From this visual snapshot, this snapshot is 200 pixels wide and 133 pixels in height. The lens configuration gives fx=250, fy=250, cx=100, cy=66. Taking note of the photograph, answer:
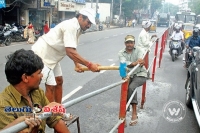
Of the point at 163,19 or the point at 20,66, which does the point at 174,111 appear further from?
Result: the point at 163,19

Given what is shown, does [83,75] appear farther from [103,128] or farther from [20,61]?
[20,61]

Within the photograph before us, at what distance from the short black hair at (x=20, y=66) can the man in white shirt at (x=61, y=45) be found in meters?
1.30

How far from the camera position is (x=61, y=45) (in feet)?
10.8

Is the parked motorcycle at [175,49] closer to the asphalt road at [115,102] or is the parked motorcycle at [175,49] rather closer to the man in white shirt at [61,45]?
the asphalt road at [115,102]

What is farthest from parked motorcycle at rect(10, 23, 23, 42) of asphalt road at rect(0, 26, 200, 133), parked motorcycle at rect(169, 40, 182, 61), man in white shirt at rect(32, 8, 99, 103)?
man in white shirt at rect(32, 8, 99, 103)

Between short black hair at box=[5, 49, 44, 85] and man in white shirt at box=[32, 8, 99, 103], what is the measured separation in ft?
4.28

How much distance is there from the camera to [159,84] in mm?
6465

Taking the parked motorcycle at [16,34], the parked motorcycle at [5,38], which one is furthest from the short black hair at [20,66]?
the parked motorcycle at [16,34]

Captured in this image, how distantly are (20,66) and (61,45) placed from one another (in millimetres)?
1678

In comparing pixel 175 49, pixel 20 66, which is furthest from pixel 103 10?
pixel 20 66

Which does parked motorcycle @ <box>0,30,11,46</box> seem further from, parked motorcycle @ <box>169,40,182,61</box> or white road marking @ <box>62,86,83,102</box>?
white road marking @ <box>62,86,83,102</box>

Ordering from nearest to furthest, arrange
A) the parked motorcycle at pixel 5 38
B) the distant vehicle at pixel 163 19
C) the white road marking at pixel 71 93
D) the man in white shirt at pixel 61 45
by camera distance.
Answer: the man in white shirt at pixel 61 45 < the white road marking at pixel 71 93 < the parked motorcycle at pixel 5 38 < the distant vehicle at pixel 163 19

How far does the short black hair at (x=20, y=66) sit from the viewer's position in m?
1.65

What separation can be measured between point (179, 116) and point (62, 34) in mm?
2595
